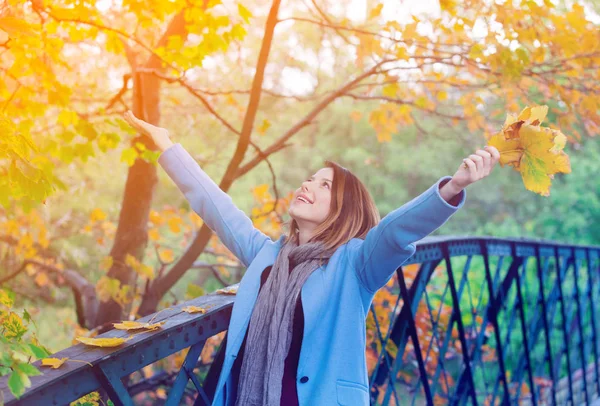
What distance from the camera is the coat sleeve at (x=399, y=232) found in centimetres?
162

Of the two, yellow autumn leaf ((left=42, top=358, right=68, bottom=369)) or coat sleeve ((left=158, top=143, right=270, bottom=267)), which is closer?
yellow autumn leaf ((left=42, top=358, right=68, bottom=369))

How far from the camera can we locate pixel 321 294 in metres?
1.82

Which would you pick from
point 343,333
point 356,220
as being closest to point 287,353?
point 343,333

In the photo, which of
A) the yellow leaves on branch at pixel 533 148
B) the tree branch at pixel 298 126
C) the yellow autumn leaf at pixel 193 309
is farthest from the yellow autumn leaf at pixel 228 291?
the tree branch at pixel 298 126

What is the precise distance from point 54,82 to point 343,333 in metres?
2.18

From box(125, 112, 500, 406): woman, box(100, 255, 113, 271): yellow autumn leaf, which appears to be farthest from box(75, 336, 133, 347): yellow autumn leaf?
box(100, 255, 113, 271): yellow autumn leaf

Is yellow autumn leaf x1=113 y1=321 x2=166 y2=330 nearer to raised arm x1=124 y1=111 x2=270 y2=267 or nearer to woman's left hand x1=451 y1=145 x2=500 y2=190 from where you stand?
raised arm x1=124 y1=111 x2=270 y2=267

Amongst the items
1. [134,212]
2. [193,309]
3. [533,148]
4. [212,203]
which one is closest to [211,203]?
[212,203]

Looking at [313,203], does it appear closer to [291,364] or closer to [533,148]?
[291,364]

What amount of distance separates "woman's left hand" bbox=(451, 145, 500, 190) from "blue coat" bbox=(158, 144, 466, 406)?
0.05m

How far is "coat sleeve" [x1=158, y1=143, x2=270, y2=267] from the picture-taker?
215 cm

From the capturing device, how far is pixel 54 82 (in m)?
3.16

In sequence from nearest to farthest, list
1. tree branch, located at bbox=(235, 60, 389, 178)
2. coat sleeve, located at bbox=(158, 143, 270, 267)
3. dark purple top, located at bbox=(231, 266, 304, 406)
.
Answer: dark purple top, located at bbox=(231, 266, 304, 406) → coat sleeve, located at bbox=(158, 143, 270, 267) → tree branch, located at bbox=(235, 60, 389, 178)

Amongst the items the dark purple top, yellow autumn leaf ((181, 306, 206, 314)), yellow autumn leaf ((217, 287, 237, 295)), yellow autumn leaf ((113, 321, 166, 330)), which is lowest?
the dark purple top
